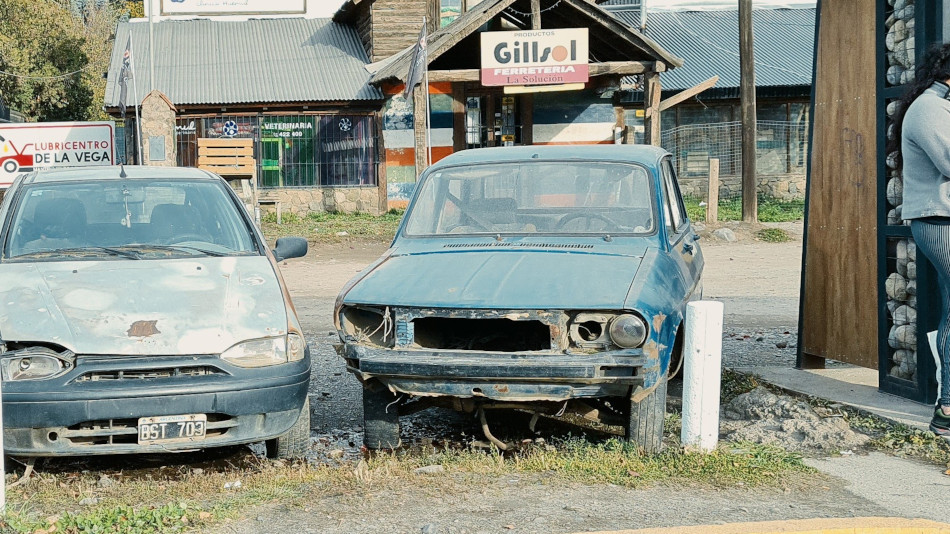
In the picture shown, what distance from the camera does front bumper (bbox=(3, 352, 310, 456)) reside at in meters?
5.14

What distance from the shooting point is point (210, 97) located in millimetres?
24438

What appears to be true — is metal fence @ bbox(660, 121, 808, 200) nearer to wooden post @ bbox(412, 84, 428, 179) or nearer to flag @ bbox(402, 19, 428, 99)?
wooden post @ bbox(412, 84, 428, 179)

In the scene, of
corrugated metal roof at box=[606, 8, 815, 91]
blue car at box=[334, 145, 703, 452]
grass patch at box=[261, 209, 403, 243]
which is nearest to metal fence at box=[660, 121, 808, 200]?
corrugated metal roof at box=[606, 8, 815, 91]

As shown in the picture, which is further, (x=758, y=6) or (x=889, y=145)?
(x=758, y=6)

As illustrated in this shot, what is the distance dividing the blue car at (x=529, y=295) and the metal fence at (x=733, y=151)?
2038cm

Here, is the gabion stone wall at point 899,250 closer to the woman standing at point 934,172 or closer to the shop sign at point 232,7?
the woman standing at point 934,172

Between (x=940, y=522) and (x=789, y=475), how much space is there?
0.87 metres

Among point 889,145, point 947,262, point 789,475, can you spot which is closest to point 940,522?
point 789,475

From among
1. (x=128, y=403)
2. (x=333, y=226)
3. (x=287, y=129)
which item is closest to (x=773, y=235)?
(x=333, y=226)

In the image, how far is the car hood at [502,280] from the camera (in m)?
5.45

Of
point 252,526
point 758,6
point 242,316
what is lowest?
point 252,526

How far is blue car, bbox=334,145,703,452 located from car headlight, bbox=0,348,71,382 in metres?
1.40

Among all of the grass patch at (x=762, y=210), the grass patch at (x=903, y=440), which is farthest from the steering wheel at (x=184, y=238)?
the grass patch at (x=762, y=210)

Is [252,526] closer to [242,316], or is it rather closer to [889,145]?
[242,316]
